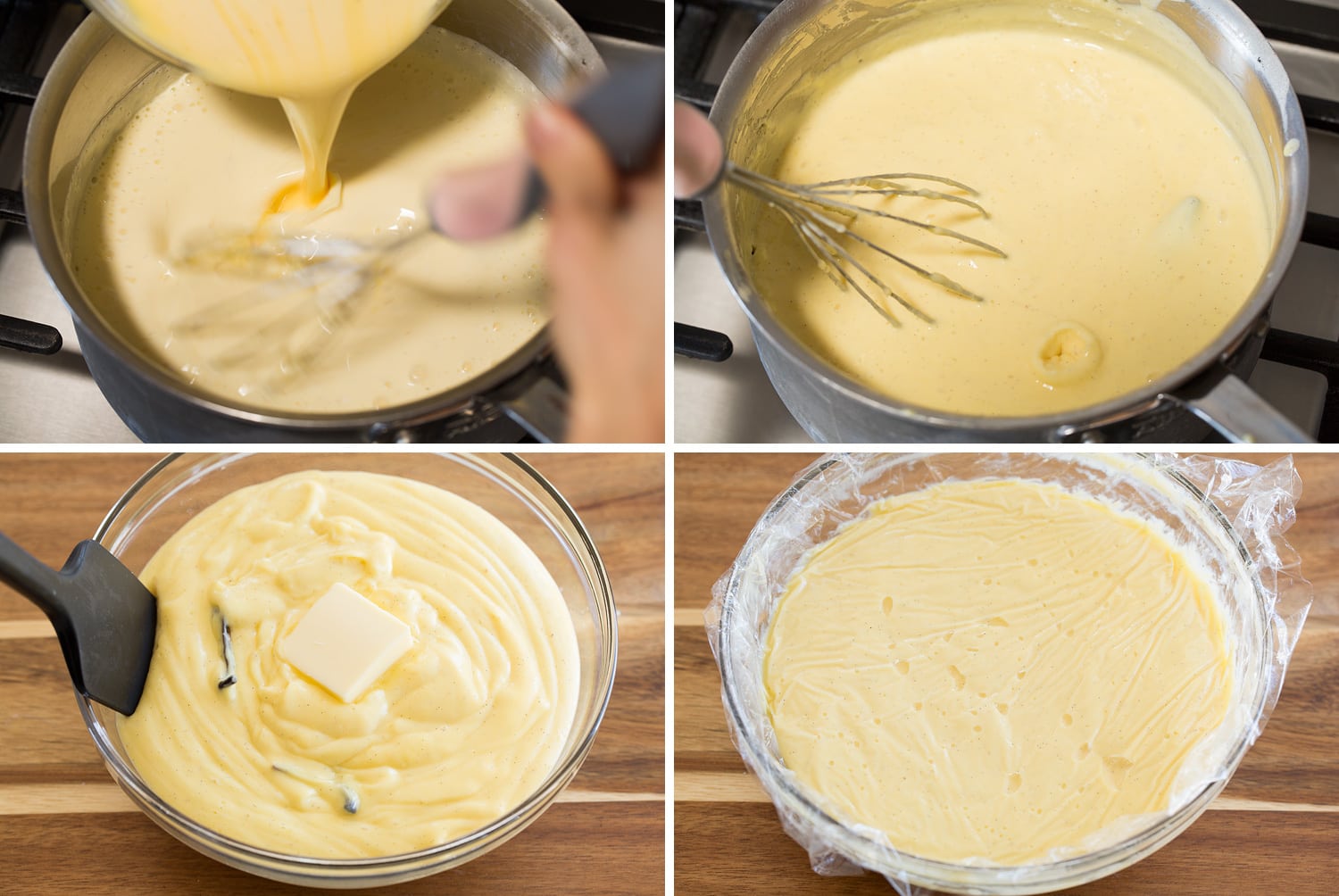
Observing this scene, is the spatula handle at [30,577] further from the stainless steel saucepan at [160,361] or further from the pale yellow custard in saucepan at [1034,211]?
the pale yellow custard in saucepan at [1034,211]

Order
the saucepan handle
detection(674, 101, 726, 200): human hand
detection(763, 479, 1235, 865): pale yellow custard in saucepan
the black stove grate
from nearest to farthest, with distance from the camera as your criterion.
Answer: the saucepan handle < detection(674, 101, 726, 200): human hand < detection(763, 479, 1235, 865): pale yellow custard in saucepan < the black stove grate

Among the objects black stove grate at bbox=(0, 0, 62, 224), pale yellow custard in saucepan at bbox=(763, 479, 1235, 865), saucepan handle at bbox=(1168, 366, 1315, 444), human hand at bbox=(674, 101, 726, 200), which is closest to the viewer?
saucepan handle at bbox=(1168, 366, 1315, 444)

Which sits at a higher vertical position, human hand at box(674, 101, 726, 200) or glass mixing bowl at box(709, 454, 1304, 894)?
human hand at box(674, 101, 726, 200)

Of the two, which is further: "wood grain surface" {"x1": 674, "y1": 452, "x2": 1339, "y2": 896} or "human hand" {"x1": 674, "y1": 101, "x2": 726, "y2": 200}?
"wood grain surface" {"x1": 674, "y1": 452, "x2": 1339, "y2": 896}

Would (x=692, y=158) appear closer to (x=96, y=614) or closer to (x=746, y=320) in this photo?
(x=746, y=320)

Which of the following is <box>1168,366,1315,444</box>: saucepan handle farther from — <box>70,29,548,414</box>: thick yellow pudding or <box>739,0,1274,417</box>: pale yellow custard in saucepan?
<box>70,29,548,414</box>: thick yellow pudding

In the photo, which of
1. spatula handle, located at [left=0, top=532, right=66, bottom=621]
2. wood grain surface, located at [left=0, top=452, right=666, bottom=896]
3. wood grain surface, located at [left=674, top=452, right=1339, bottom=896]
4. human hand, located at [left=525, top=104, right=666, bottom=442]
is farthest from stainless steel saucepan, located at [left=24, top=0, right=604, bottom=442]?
wood grain surface, located at [left=674, top=452, right=1339, bottom=896]

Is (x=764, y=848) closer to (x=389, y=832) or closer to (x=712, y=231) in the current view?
(x=389, y=832)

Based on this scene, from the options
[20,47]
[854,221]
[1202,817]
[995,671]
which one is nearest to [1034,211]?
[854,221]
